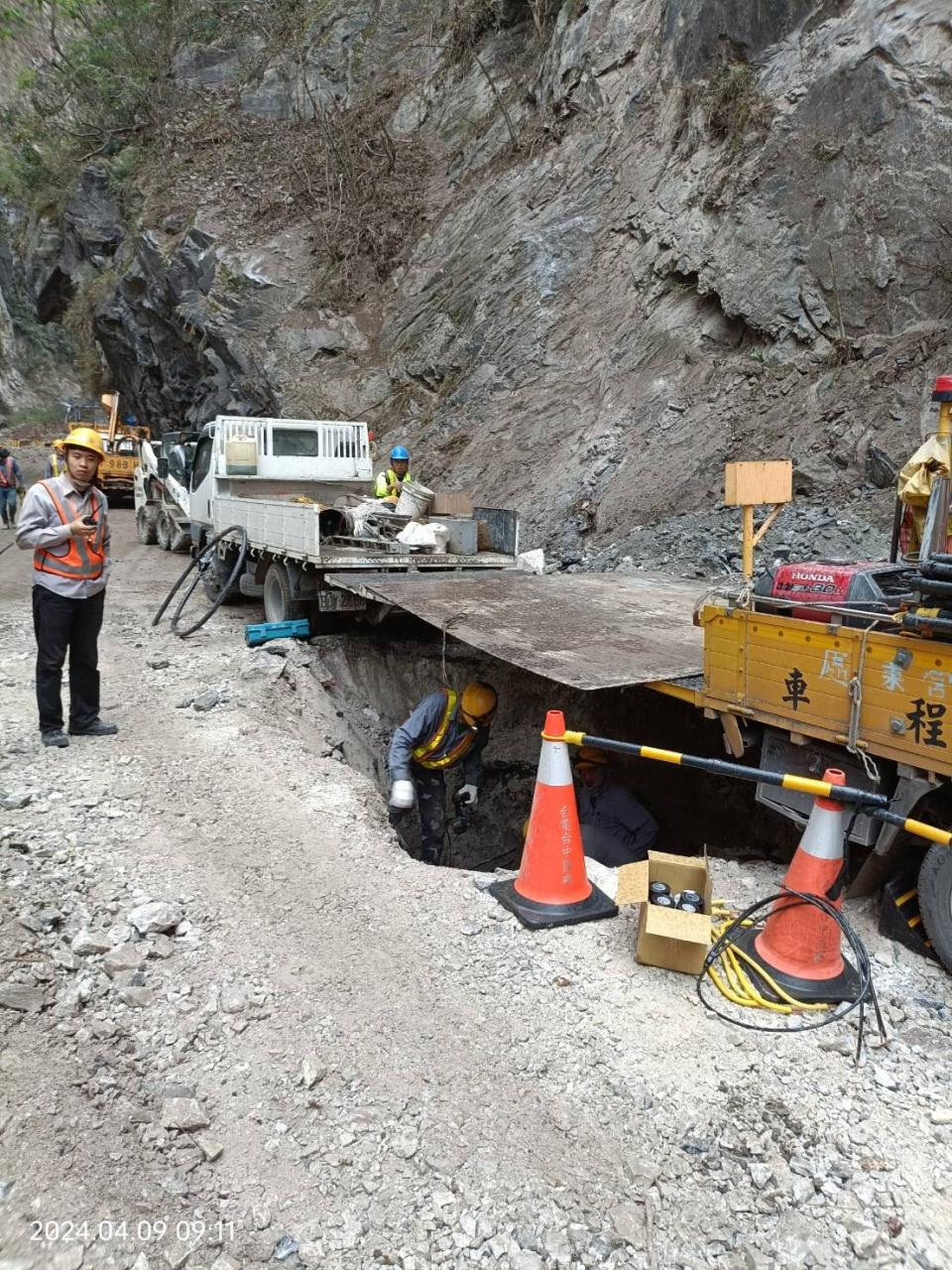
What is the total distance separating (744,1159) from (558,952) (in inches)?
40.4

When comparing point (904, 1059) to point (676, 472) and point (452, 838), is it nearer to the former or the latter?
point (452, 838)

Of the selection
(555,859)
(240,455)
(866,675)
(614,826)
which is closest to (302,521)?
(240,455)

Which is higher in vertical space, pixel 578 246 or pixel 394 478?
pixel 578 246

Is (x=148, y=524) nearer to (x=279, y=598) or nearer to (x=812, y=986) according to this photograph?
(x=279, y=598)

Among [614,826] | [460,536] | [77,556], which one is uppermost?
[460,536]

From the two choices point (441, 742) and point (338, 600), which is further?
point (338, 600)

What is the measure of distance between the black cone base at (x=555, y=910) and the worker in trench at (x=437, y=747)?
66.4 inches

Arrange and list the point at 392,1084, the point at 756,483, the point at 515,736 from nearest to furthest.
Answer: the point at 392,1084 < the point at 756,483 < the point at 515,736

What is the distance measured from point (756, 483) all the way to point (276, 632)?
495 centimetres

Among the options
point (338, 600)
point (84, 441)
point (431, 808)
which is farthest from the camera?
point (338, 600)

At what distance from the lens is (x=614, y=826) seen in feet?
18.2

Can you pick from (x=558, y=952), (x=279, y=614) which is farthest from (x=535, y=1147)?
(x=279, y=614)

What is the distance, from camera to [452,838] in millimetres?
6938
